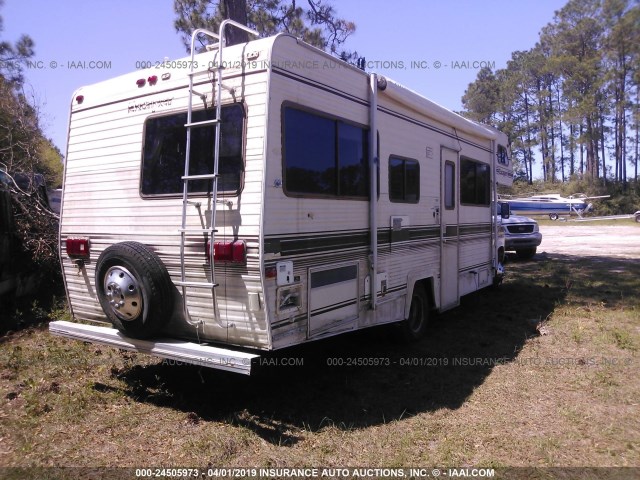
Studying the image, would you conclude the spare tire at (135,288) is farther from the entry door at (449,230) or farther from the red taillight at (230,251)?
the entry door at (449,230)

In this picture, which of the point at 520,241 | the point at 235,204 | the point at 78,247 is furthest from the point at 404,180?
the point at 520,241

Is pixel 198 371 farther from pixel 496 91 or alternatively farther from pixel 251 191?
pixel 496 91

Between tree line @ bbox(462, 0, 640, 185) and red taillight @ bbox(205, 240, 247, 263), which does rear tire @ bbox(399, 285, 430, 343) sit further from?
tree line @ bbox(462, 0, 640, 185)

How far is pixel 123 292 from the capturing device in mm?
4047

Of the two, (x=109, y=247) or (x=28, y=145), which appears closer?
(x=109, y=247)

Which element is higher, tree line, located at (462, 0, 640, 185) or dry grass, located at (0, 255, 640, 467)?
tree line, located at (462, 0, 640, 185)

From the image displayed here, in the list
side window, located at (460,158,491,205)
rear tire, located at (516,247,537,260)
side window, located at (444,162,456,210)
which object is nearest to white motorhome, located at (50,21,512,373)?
side window, located at (444,162,456,210)

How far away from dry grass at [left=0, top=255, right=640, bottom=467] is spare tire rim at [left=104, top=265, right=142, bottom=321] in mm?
857

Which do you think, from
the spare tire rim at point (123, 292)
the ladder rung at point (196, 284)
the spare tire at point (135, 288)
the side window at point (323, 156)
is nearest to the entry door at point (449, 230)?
the side window at point (323, 156)

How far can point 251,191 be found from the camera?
3729 millimetres

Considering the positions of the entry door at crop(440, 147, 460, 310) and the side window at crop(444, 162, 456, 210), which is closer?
the entry door at crop(440, 147, 460, 310)

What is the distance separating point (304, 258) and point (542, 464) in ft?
7.12

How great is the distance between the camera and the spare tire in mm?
3969

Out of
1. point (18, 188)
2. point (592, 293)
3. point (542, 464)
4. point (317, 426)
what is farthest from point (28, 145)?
point (592, 293)
